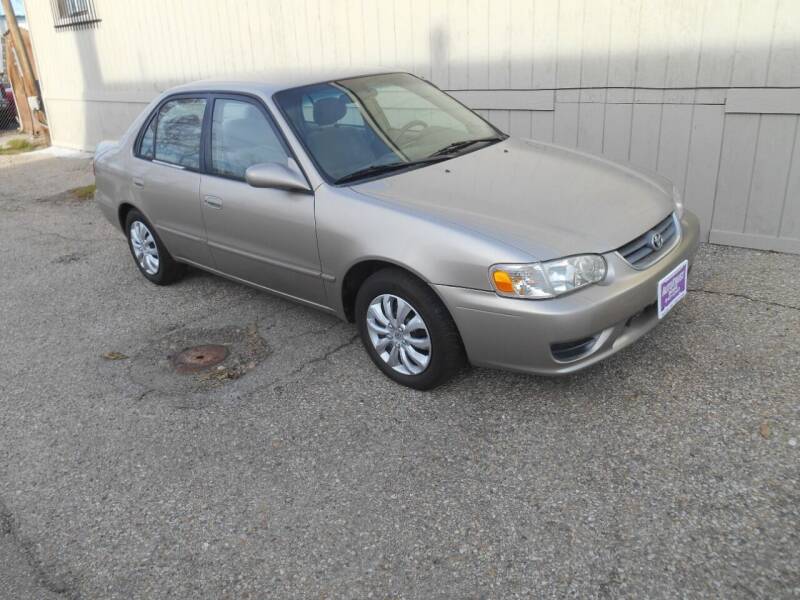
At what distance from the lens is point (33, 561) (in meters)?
2.71

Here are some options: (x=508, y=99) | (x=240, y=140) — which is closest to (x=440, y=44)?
(x=508, y=99)

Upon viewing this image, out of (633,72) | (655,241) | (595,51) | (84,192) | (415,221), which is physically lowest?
(84,192)

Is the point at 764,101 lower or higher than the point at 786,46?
lower

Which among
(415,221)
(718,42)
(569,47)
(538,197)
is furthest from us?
(569,47)

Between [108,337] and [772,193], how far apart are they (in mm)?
4870

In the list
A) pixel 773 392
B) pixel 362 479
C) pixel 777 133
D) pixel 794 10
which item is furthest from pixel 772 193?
pixel 362 479

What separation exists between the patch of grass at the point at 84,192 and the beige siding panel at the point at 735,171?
7571 mm

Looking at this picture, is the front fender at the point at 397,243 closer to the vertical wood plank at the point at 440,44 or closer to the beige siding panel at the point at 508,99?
the beige siding panel at the point at 508,99

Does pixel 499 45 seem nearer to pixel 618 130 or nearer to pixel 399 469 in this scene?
pixel 618 130

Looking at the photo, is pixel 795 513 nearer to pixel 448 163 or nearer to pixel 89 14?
pixel 448 163

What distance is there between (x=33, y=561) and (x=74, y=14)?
11.7 metres

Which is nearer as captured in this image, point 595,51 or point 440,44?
point 595,51

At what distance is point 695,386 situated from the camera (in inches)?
136

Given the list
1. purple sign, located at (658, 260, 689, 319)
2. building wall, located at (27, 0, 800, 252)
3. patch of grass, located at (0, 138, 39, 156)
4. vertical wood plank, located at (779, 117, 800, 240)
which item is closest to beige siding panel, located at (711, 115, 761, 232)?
building wall, located at (27, 0, 800, 252)
